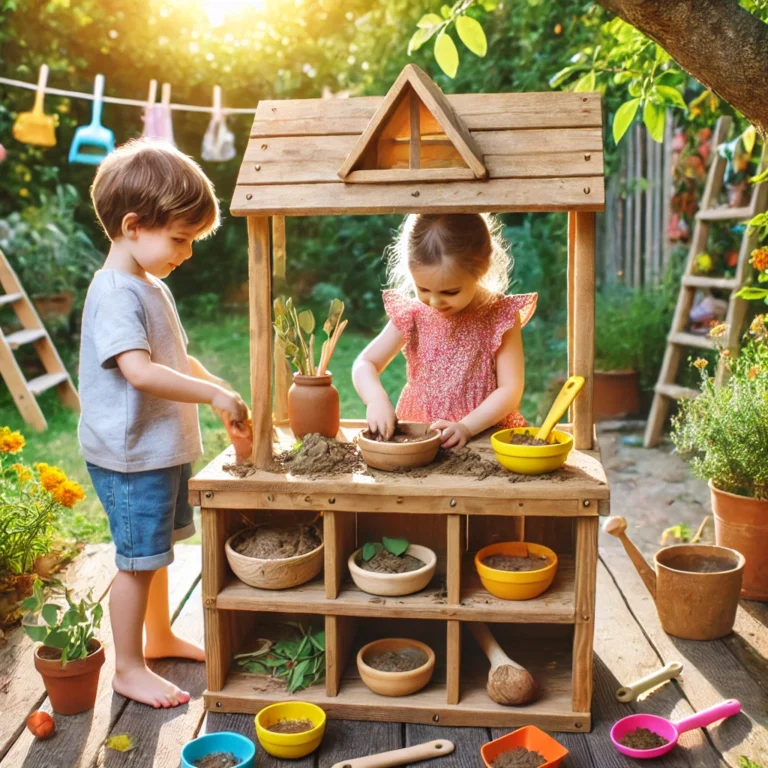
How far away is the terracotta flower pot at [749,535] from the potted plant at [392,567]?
1.27 meters

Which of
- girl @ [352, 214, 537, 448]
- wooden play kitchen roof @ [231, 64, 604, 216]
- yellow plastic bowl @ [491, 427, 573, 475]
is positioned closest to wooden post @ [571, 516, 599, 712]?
yellow plastic bowl @ [491, 427, 573, 475]

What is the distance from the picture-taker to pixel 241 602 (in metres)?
2.33

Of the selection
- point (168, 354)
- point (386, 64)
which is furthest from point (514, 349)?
point (386, 64)

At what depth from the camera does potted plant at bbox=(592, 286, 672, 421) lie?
587 cm

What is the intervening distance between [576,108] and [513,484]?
1.01 metres

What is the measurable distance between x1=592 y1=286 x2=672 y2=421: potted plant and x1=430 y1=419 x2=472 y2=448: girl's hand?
339 cm

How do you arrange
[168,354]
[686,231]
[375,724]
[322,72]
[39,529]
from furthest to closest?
[322,72] < [686,231] < [39,529] < [168,354] < [375,724]

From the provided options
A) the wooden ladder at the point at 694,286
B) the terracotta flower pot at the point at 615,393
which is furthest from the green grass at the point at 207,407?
the wooden ladder at the point at 694,286

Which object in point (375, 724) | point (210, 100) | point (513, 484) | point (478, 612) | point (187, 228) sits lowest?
point (375, 724)

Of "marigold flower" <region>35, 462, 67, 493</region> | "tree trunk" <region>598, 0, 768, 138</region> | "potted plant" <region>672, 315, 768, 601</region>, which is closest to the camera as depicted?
"tree trunk" <region>598, 0, 768, 138</region>

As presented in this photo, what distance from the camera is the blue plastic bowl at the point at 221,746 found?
2.12m

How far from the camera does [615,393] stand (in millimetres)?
5875

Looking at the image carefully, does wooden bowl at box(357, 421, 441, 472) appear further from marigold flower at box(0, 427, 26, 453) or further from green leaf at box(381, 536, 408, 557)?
marigold flower at box(0, 427, 26, 453)

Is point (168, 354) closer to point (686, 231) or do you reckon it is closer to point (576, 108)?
point (576, 108)
